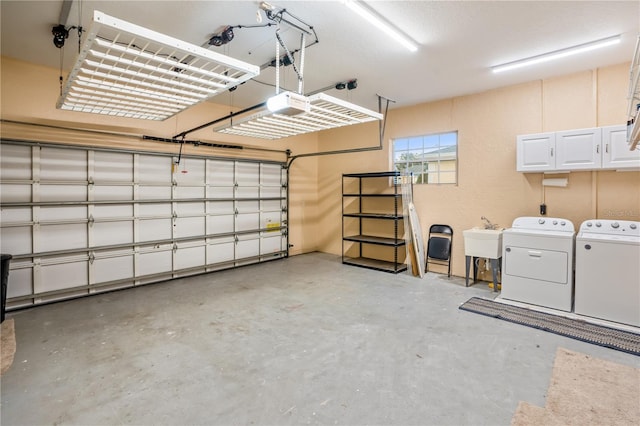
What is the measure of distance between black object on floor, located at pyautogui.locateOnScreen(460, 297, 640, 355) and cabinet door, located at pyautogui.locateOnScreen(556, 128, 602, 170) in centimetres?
187

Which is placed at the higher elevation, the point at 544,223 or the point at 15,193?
the point at 15,193

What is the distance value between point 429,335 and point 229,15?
3618mm

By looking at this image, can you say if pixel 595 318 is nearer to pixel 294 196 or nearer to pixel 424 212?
pixel 424 212

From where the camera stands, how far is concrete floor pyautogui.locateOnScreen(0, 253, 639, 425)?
2029mm

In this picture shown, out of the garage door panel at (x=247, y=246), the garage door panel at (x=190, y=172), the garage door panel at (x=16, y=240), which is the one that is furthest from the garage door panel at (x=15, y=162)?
the garage door panel at (x=247, y=246)

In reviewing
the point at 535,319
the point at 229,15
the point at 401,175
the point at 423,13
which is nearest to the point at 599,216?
the point at 535,319

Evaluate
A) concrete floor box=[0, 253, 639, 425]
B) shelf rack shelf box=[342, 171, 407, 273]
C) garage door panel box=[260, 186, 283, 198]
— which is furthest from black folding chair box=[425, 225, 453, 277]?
garage door panel box=[260, 186, 283, 198]

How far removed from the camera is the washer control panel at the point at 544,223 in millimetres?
4031

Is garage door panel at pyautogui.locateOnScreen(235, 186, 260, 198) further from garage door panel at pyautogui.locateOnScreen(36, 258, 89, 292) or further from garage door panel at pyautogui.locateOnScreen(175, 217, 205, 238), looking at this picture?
garage door panel at pyautogui.locateOnScreen(36, 258, 89, 292)

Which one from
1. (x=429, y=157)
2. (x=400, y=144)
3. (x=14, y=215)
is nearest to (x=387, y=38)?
(x=429, y=157)

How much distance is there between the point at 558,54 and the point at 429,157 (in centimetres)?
241

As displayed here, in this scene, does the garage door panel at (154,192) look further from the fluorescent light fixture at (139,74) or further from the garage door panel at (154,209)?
the fluorescent light fixture at (139,74)

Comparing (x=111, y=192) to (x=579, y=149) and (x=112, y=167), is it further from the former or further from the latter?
(x=579, y=149)

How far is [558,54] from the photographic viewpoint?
11.8 ft
